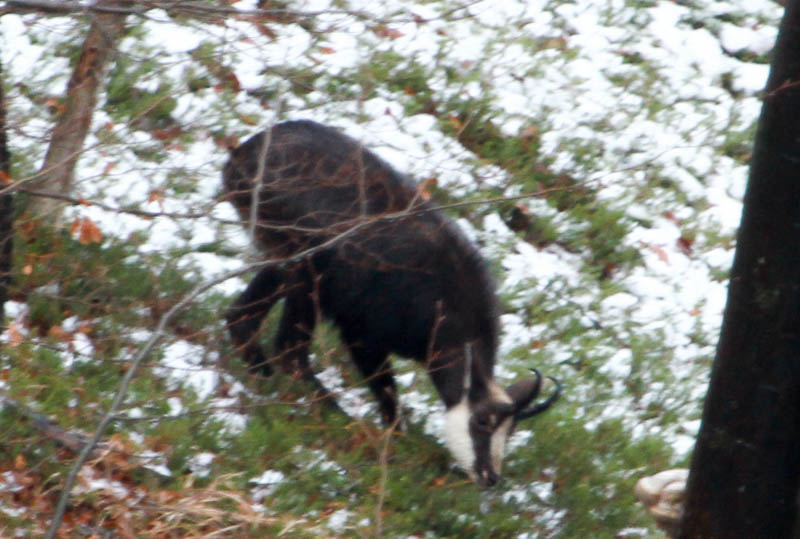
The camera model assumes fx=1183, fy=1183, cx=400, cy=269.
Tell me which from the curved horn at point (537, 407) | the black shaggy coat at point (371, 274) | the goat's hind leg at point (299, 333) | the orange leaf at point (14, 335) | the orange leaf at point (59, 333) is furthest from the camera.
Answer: the goat's hind leg at point (299, 333)

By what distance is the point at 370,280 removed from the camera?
21.2ft

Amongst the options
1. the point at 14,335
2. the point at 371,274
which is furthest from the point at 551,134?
the point at 14,335

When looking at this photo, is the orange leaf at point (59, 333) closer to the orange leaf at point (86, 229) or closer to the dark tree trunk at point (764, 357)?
the orange leaf at point (86, 229)

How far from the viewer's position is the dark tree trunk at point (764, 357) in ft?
14.0

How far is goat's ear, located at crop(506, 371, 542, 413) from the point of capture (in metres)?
5.90

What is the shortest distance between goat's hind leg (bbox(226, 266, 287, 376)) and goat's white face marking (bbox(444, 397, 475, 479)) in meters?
1.16

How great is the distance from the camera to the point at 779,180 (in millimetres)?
4270

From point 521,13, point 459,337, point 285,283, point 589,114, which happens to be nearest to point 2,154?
point 285,283

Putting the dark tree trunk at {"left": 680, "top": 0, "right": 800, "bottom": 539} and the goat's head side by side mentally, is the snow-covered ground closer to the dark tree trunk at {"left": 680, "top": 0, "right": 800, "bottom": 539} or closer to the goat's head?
the goat's head

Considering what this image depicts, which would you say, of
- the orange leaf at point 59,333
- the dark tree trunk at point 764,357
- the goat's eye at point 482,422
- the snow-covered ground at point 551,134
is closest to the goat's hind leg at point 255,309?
the snow-covered ground at point 551,134

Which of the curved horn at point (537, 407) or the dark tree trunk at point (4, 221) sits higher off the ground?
the dark tree trunk at point (4, 221)

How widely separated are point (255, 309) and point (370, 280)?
2.49ft

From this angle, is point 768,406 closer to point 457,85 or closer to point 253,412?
point 253,412

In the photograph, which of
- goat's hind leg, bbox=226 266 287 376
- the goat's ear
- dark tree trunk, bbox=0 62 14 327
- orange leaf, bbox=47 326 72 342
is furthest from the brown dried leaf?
the goat's ear
